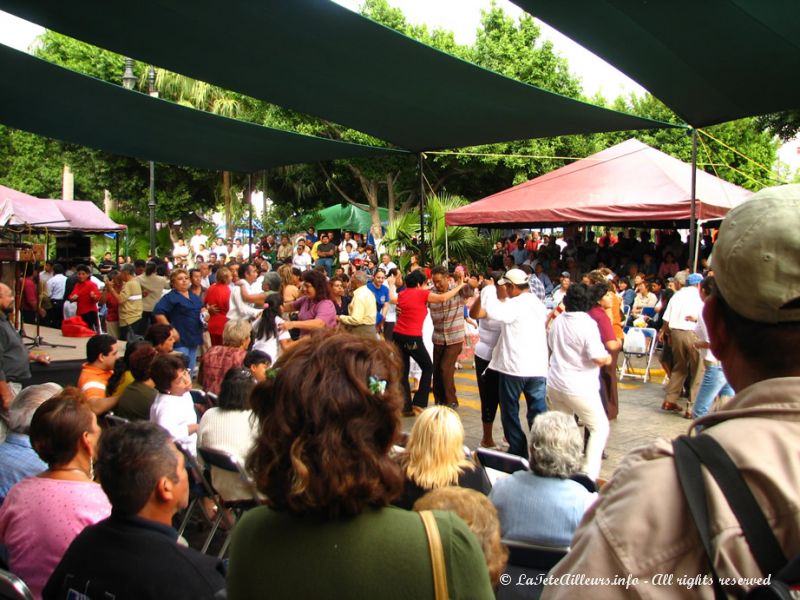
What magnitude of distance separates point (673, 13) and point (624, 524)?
5.42 meters

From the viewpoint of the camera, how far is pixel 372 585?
4.90 ft

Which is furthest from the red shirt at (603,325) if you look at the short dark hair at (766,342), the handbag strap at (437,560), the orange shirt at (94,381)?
the short dark hair at (766,342)

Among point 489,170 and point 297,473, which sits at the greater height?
point 489,170

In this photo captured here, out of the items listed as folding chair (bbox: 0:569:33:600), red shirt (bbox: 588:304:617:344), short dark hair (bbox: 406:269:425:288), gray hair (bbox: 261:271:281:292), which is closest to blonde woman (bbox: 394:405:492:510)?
folding chair (bbox: 0:569:33:600)

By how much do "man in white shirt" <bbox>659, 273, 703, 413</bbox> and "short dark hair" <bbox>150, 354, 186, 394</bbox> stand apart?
19.0 ft

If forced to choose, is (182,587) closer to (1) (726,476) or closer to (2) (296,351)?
(2) (296,351)

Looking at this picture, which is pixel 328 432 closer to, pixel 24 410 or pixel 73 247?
pixel 24 410

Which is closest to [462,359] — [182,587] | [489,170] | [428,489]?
[428,489]

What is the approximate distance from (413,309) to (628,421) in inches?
113

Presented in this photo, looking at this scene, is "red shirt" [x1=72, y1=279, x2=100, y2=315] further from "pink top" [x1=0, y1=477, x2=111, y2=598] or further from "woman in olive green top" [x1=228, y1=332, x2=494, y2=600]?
"woman in olive green top" [x1=228, y1=332, x2=494, y2=600]

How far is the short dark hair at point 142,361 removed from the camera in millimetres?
5320

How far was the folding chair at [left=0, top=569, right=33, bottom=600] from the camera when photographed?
2.51 meters

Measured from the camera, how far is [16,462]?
3.80 meters

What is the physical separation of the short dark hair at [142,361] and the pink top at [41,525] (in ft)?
7.78
